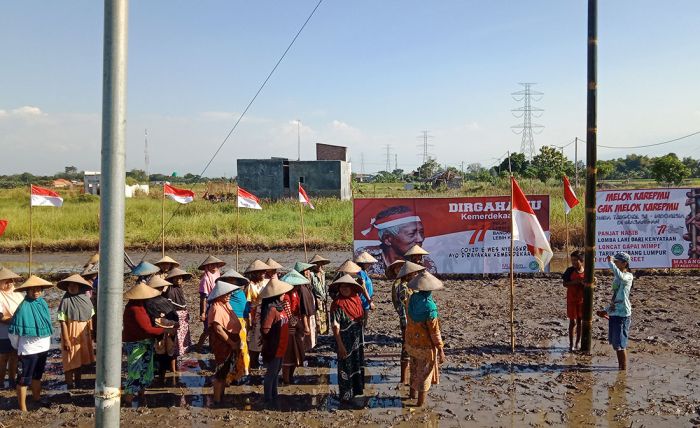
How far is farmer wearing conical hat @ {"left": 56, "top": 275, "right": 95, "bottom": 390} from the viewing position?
773 centimetres

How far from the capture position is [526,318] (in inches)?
456

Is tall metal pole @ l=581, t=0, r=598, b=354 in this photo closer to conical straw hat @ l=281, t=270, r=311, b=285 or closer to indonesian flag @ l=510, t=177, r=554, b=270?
indonesian flag @ l=510, t=177, r=554, b=270

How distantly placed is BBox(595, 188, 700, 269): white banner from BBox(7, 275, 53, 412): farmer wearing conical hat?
538 inches

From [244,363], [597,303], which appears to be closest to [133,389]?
[244,363]

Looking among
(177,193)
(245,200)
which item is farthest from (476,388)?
(177,193)

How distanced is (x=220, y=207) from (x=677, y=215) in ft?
78.5

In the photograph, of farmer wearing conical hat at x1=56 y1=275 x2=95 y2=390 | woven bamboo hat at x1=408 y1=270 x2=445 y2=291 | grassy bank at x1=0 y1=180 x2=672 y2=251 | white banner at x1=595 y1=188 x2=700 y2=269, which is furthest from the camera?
grassy bank at x1=0 y1=180 x2=672 y2=251

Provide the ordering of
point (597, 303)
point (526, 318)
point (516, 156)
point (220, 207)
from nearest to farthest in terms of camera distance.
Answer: point (526, 318)
point (597, 303)
point (220, 207)
point (516, 156)

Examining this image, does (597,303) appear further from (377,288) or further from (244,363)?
(244,363)

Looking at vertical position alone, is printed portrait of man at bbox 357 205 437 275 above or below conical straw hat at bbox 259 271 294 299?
above

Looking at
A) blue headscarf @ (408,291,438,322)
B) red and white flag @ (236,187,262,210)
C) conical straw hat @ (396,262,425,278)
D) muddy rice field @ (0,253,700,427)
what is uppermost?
red and white flag @ (236,187,262,210)

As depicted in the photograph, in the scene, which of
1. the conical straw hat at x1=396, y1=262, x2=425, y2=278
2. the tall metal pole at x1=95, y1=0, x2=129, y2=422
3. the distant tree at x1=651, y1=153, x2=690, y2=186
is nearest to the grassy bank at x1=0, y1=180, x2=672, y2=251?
the distant tree at x1=651, y1=153, x2=690, y2=186

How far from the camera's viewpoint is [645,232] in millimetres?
15773

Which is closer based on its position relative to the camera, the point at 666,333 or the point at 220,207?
the point at 666,333
